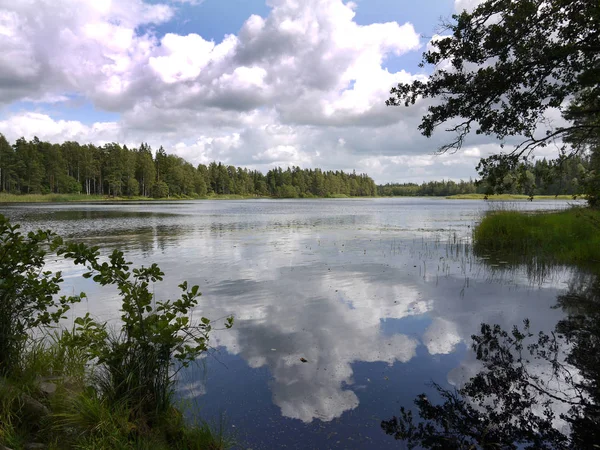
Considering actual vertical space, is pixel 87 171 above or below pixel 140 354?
above

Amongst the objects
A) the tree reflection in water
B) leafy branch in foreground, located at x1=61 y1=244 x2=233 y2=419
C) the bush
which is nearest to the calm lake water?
the tree reflection in water

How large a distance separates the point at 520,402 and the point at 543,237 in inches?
655

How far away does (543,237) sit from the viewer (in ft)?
62.1

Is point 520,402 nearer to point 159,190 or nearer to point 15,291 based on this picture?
point 15,291

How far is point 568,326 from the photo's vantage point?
812 centimetres

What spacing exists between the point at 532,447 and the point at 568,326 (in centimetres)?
499

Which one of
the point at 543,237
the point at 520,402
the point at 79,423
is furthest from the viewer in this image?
the point at 543,237

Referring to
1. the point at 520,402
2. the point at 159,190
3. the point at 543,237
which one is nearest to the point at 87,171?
the point at 159,190

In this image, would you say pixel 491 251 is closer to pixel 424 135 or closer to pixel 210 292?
pixel 424 135

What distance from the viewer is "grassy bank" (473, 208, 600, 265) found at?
51.1 feet

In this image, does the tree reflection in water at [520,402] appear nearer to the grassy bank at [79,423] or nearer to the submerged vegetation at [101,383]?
the grassy bank at [79,423]

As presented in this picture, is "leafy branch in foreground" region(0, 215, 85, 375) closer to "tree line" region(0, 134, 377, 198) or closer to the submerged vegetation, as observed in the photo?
the submerged vegetation

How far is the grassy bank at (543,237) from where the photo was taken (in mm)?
15586

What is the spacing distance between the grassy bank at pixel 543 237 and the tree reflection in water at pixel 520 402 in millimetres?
9290
